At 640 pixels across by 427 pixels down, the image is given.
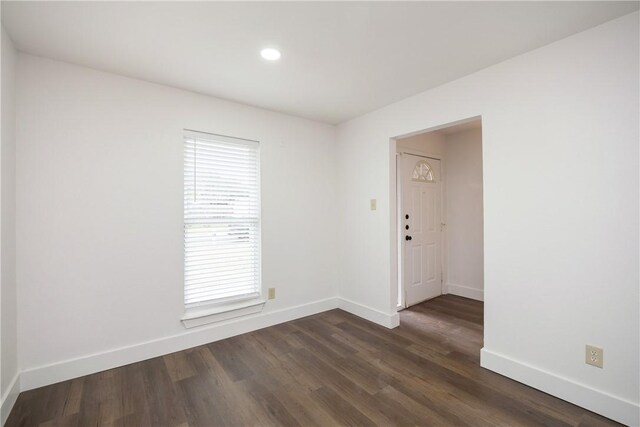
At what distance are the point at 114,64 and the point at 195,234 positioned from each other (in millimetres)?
1565

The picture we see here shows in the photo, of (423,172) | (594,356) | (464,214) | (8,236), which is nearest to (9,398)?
(8,236)

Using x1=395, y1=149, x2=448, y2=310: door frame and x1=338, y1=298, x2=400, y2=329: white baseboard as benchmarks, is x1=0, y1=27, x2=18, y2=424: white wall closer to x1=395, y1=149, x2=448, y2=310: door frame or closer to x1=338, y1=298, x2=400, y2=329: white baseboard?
x1=338, y1=298, x2=400, y2=329: white baseboard

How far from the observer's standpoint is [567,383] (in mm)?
1996

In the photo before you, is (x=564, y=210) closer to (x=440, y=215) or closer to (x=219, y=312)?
(x=440, y=215)

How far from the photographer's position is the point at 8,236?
198cm

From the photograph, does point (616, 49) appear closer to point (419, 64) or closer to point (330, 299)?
point (419, 64)

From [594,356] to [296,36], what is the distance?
9.48 ft

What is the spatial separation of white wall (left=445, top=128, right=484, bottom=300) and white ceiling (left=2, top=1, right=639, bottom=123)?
206 cm

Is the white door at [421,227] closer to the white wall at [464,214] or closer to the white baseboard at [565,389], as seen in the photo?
the white wall at [464,214]

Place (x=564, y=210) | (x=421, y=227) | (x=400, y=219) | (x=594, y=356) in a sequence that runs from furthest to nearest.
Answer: (x=421, y=227), (x=400, y=219), (x=564, y=210), (x=594, y=356)

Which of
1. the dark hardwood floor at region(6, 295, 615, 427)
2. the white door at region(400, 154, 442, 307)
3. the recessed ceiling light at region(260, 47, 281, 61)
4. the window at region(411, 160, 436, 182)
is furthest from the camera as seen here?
the window at region(411, 160, 436, 182)

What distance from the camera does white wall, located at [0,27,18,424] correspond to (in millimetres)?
1856

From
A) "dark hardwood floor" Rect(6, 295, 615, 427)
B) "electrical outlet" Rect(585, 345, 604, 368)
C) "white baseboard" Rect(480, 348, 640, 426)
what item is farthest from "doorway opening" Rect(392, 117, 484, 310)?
"electrical outlet" Rect(585, 345, 604, 368)

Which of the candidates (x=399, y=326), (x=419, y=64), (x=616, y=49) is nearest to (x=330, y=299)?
(x=399, y=326)
